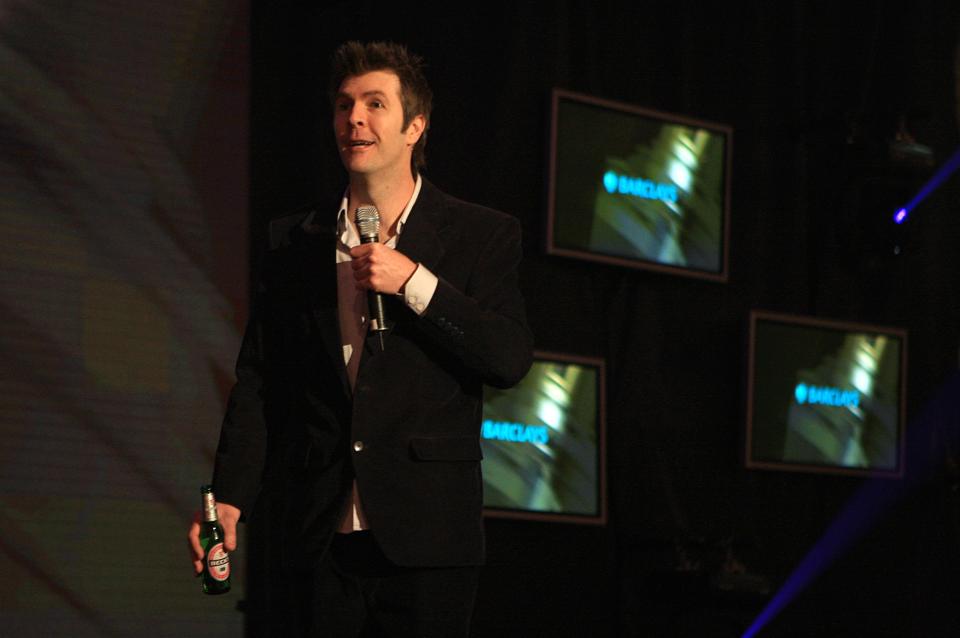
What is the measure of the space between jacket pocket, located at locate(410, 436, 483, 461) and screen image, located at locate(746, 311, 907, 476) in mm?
3445

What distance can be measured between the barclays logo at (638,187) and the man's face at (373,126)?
112 inches

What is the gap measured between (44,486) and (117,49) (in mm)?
1244

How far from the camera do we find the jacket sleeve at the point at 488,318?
2160 mm

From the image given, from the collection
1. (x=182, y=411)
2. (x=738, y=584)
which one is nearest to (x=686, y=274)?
(x=738, y=584)

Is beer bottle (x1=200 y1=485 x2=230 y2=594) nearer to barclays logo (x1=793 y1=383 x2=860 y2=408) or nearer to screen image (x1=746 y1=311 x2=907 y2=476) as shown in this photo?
screen image (x1=746 y1=311 x2=907 y2=476)

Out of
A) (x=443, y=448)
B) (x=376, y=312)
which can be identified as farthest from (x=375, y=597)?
(x=376, y=312)

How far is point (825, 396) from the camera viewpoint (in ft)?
18.7

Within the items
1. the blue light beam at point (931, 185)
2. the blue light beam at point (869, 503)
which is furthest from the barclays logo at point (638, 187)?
the blue light beam at point (869, 503)

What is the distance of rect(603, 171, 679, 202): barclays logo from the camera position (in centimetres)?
519

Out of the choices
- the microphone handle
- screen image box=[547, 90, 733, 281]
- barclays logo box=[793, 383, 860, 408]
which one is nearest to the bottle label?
the microphone handle

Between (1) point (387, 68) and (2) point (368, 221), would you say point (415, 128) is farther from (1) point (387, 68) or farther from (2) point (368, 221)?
(2) point (368, 221)

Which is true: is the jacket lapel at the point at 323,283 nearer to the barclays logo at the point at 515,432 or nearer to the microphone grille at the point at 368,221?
the microphone grille at the point at 368,221

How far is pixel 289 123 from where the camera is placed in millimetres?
4496

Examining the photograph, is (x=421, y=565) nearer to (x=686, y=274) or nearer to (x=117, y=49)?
(x=117, y=49)
